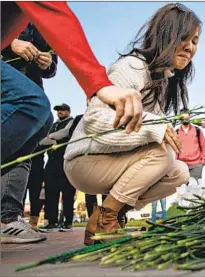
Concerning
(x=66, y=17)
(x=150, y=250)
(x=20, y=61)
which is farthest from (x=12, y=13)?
(x=20, y=61)

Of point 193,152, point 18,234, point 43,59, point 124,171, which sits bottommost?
point 18,234

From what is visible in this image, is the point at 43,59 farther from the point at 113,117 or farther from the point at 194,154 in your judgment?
the point at 194,154

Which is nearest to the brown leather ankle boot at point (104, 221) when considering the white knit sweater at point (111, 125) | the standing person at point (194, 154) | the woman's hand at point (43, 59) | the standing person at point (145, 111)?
the standing person at point (145, 111)

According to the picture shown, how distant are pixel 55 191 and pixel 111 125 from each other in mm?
2112

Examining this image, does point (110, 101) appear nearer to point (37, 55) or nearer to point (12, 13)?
point (12, 13)

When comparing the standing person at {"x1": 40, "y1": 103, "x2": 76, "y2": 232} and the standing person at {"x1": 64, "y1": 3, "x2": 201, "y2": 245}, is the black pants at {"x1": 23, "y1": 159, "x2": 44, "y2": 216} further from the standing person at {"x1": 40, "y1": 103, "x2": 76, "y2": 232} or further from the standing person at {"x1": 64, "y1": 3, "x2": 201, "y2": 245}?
the standing person at {"x1": 64, "y1": 3, "x2": 201, "y2": 245}

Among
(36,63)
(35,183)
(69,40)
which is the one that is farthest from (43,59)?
(35,183)

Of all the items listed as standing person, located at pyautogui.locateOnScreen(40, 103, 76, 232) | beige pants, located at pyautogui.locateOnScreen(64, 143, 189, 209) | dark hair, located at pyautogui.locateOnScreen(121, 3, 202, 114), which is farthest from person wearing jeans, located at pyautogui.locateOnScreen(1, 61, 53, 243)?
standing person, located at pyautogui.locateOnScreen(40, 103, 76, 232)

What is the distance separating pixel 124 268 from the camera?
95cm

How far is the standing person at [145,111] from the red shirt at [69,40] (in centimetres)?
71

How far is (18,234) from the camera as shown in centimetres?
185

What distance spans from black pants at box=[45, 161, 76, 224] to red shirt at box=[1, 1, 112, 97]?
265 cm

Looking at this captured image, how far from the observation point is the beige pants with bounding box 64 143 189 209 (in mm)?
1585

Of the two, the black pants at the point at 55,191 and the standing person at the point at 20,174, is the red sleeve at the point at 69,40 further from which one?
the black pants at the point at 55,191
